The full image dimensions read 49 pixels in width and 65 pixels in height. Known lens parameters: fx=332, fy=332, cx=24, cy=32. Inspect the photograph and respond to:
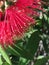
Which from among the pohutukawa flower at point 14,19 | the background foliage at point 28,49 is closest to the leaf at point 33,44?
the background foliage at point 28,49

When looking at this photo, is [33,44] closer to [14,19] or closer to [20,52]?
[20,52]

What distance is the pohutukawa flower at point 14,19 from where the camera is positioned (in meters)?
1.59

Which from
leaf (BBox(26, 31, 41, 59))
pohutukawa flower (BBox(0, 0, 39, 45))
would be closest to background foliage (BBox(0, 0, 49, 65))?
leaf (BBox(26, 31, 41, 59))

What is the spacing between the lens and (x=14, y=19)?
5.30ft

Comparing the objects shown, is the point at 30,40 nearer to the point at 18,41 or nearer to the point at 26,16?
the point at 18,41

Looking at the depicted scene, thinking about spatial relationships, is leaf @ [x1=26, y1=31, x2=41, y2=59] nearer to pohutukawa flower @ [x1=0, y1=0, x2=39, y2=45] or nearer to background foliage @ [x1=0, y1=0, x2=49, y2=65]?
background foliage @ [x1=0, y1=0, x2=49, y2=65]

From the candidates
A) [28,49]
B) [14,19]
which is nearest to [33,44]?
[28,49]

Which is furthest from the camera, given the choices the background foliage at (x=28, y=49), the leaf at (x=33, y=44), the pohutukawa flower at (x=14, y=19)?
the leaf at (x=33, y=44)

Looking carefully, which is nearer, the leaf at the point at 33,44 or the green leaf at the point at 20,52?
the green leaf at the point at 20,52

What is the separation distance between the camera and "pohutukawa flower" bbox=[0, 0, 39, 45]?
1.59 meters

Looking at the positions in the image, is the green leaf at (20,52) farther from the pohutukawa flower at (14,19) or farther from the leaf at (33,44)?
the pohutukawa flower at (14,19)

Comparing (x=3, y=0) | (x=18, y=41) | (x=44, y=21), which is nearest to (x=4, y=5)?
(x=3, y=0)

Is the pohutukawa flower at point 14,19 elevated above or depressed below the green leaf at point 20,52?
above

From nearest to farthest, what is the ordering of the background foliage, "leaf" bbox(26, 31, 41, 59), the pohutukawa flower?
the pohutukawa flower
the background foliage
"leaf" bbox(26, 31, 41, 59)
